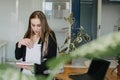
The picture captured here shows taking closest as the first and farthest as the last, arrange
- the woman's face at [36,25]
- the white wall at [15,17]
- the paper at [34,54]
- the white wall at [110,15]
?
the paper at [34,54] → the woman's face at [36,25] → the white wall at [15,17] → the white wall at [110,15]

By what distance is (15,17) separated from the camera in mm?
7336

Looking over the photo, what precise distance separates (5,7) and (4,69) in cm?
729

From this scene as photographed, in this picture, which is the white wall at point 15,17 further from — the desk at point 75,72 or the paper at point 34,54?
the paper at point 34,54

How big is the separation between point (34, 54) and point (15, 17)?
4.60 metres

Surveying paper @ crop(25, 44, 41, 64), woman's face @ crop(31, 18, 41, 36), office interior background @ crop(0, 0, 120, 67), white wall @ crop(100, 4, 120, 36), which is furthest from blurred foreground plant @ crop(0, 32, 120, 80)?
white wall @ crop(100, 4, 120, 36)

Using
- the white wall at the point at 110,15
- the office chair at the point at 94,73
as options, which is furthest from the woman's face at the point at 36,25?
the white wall at the point at 110,15

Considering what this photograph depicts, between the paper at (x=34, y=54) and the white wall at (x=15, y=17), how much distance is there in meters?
4.44

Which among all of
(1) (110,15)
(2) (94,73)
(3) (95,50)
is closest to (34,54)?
(2) (94,73)

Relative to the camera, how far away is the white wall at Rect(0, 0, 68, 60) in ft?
23.9

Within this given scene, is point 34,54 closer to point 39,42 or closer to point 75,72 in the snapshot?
point 39,42

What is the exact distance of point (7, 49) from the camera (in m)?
7.46

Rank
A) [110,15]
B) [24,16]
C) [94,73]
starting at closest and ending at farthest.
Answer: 1. [94,73]
2. [24,16]
3. [110,15]

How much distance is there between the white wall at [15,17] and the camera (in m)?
7.28

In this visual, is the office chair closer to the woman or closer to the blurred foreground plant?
the woman
